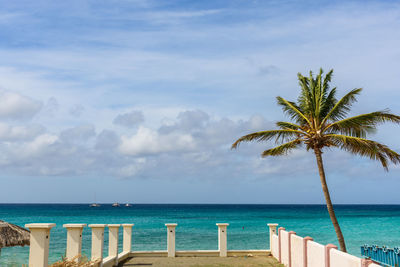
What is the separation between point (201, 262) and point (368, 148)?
25.5 feet

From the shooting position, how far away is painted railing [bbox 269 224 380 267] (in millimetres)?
9225

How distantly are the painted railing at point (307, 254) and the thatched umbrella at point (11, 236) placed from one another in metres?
7.72

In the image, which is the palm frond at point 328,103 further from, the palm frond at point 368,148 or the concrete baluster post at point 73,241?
the concrete baluster post at point 73,241

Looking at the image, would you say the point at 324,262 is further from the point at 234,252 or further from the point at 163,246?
the point at 163,246

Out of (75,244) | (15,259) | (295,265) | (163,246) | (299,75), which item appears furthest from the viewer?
(163,246)

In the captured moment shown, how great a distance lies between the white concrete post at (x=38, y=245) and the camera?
921 centimetres

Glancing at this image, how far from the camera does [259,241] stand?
39.7 meters

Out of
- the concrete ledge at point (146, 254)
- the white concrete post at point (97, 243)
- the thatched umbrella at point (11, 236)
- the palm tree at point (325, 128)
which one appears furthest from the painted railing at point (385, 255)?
the thatched umbrella at point (11, 236)

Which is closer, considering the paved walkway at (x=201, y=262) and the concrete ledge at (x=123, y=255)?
the paved walkway at (x=201, y=262)

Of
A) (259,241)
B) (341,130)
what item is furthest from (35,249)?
(259,241)

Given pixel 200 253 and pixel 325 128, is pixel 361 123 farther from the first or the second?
pixel 200 253

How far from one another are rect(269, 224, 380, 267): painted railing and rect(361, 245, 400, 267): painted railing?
121 inches

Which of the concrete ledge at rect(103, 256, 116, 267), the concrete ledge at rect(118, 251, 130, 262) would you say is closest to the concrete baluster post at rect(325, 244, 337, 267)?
the concrete ledge at rect(103, 256, 116, 267)

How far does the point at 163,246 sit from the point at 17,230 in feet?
85.1
